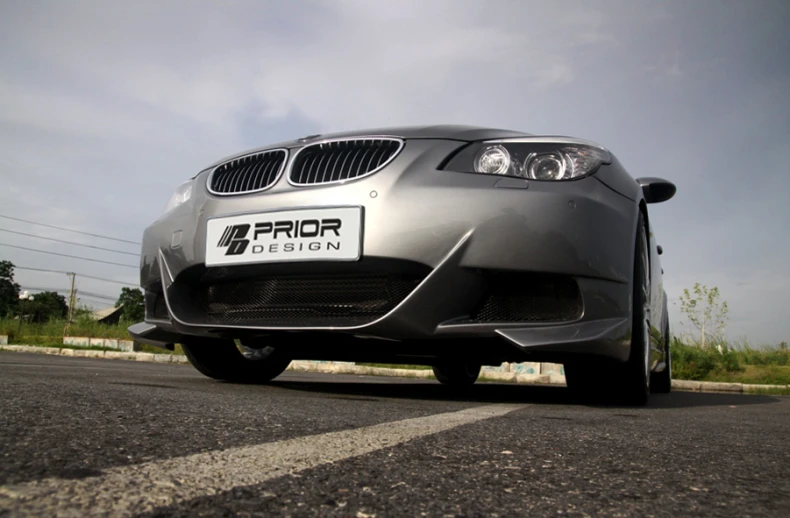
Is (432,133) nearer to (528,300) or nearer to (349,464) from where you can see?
(528,300)

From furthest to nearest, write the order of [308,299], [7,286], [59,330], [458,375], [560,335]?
[7,286] → [59,330] → [458,375] → [308,299] → [560,335]

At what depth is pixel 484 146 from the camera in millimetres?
Result: 3066

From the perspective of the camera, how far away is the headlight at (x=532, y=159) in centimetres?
295

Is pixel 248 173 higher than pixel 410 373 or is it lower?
higher

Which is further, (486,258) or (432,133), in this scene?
(432,133)

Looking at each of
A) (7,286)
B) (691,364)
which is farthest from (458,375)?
(7,286)

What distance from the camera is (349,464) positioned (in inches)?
47.5

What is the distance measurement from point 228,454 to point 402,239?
170 centimetres

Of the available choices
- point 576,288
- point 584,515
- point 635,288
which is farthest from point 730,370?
point 584,515

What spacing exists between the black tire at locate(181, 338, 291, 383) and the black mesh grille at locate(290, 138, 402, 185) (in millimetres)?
1214

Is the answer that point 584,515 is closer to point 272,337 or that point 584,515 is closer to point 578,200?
point 578,200

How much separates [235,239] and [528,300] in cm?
138

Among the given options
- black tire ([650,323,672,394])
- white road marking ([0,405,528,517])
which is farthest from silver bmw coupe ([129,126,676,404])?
black tire ([650,323,672,394])

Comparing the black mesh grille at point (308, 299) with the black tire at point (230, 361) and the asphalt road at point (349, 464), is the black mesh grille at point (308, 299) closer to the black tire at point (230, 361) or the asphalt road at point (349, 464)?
the black tire at point (230, 361)
